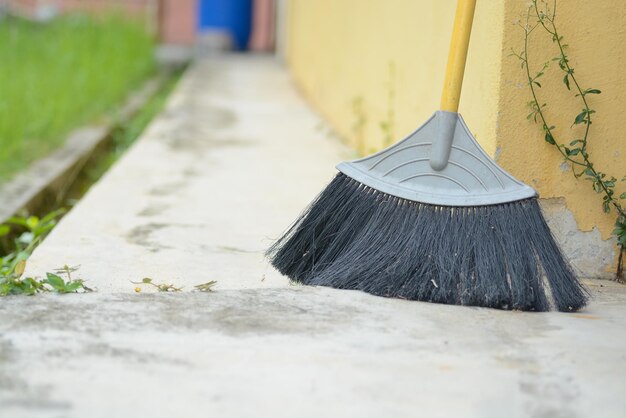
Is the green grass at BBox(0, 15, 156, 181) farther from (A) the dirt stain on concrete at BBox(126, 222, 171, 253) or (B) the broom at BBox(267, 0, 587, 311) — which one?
(B) the broom at BBox(267, 0, 587, 311)

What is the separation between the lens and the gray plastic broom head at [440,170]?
231 centimetres

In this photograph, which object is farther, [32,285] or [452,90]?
[452,90]

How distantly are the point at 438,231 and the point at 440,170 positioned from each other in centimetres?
17

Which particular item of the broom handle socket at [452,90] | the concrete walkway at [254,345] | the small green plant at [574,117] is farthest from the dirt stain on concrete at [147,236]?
the small green plant at [574,117]

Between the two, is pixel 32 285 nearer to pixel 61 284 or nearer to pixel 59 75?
pixel 61 284

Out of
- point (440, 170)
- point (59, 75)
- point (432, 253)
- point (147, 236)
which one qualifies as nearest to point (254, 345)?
point (432, 253)

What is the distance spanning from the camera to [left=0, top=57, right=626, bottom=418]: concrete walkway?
1.59m

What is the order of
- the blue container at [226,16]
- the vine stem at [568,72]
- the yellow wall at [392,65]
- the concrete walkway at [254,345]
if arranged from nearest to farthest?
1. the concrete walkway at [254,345]
2. the vine stem at [568,72]
3. the yellow wall at [392,65]
4. the blue container at [226,16]

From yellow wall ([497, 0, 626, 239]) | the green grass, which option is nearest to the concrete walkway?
yellow wall ([497, 0, 626, 239])

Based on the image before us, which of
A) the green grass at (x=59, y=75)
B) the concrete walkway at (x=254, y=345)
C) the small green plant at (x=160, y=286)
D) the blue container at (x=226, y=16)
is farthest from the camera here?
the blue container at (x=226, y=16)

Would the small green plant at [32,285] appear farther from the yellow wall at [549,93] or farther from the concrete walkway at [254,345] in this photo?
the yellow wall at [549,93]

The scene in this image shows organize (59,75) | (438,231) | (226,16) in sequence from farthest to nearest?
(226,16)
(59,75)
(438,231)

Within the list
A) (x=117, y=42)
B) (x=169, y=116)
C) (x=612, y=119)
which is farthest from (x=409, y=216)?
(x=117, y=42)

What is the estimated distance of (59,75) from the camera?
650cm
